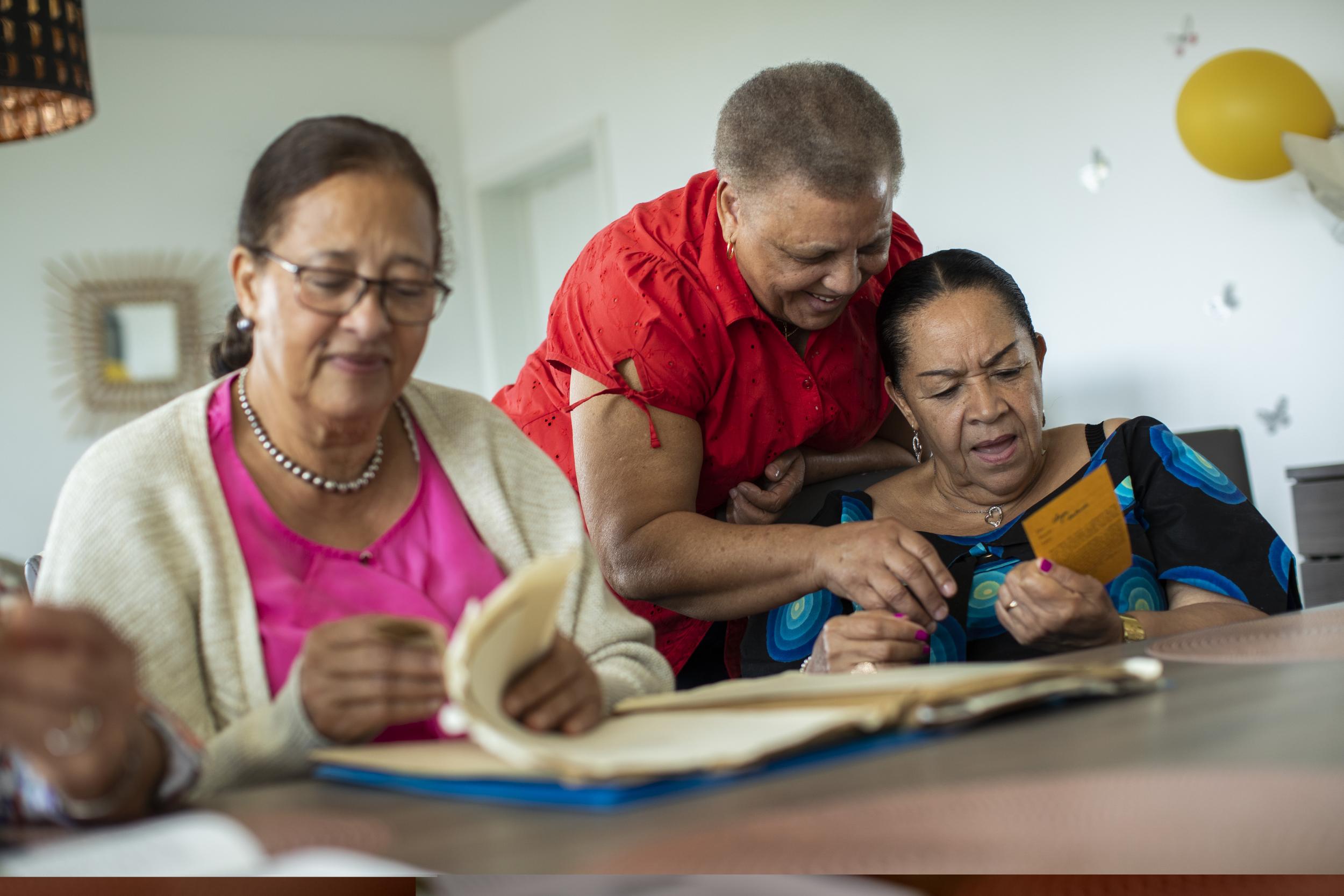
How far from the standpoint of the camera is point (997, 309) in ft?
6.28

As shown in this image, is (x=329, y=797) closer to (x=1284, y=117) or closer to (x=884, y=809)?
(x=884, y=809)

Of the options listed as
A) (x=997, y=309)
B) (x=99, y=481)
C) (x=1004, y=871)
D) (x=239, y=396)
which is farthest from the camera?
(x=997, y=309)

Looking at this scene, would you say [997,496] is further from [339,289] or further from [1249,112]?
[1249,112]

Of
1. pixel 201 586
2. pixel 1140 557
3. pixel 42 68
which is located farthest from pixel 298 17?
pixel 201 586

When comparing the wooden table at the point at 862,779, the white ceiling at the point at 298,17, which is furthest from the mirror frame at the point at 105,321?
the wooden table at the point at 862,779

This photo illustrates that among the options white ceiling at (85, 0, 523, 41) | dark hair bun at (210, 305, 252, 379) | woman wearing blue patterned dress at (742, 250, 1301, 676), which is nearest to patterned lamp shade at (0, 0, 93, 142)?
dark hair bun at (210, 305, 252, 379)

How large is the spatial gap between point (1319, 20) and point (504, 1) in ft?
13.8

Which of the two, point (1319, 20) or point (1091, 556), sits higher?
point (1319, 20)

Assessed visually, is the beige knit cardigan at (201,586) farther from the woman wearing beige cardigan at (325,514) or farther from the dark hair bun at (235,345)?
the dark hair bun at (235,345)

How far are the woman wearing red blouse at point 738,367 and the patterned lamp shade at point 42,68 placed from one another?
0.84 m

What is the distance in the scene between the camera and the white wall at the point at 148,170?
233 inches

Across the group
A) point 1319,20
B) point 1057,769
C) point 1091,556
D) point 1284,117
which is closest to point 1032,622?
point 1091,556

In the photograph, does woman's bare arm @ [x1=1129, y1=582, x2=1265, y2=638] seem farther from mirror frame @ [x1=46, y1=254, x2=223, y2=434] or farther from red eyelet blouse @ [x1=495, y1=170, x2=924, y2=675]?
mirror frame @ [x1=46, y1=254, x2=223, y2=434]

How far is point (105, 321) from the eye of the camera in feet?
20.1
